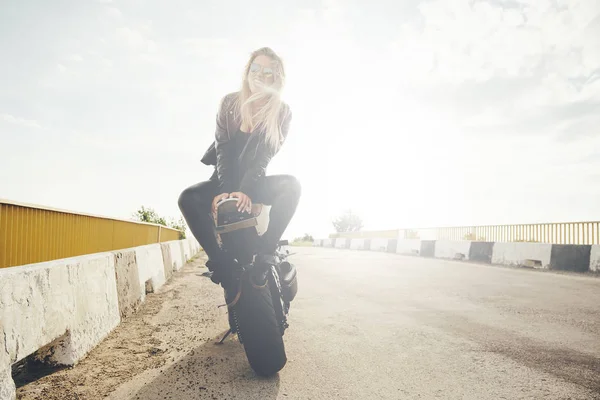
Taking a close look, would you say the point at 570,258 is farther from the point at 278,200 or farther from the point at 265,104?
the point at 265,104

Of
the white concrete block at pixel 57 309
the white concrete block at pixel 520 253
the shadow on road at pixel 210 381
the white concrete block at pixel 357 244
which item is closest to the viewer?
the white concrete block at pixel 57 309

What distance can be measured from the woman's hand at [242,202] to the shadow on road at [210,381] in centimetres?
99

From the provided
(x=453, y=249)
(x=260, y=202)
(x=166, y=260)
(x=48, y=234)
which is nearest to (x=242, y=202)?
(x=260, y=202)

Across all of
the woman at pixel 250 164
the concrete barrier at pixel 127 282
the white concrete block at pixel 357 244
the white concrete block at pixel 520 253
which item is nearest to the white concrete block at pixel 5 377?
the woman at pixel 250 164

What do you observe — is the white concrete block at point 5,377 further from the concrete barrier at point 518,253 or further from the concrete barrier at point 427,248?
the concrete barrier at point 427,248

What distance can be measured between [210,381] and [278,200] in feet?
3.96

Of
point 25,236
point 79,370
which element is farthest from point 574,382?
point 25,236

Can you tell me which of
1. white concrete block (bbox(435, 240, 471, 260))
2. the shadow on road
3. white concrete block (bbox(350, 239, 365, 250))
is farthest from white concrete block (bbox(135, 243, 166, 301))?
→ white concrete block (bbox(350, 239, 365, 250))

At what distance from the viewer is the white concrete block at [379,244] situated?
20.8 m

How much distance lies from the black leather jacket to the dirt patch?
1255 mm

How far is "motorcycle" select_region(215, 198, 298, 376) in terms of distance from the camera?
2389mm

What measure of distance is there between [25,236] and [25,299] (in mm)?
1239

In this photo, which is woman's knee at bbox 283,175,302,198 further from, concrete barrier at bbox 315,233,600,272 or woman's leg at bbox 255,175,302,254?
concrete barrier at bbox 315,233,600,272

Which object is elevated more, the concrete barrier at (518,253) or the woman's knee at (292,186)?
the woman's knee at (292,186)
